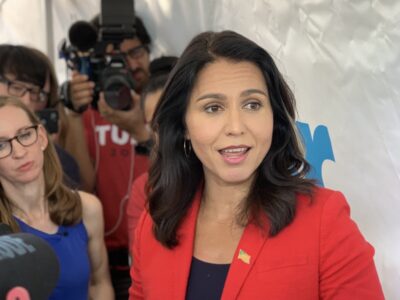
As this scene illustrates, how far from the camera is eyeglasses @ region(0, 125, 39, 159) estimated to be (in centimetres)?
164

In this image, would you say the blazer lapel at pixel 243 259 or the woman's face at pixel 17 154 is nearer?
the blazer lapel at pixel 243 259

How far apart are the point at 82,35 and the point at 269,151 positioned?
1.25m

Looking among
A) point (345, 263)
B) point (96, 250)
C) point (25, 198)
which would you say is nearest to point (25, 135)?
point (25, 198)

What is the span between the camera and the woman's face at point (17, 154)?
5.40 ft

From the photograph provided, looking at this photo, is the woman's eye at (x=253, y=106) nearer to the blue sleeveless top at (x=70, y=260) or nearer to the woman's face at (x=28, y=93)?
the blue sleeveless top at (x=70, y=260)

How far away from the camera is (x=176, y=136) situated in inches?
54.6

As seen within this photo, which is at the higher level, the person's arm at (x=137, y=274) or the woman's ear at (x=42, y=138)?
the woman's ear at (x=42, y=138)

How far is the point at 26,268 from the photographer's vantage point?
720 millimetres

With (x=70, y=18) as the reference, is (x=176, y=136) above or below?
below

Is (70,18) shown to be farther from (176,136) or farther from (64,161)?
(176,136)

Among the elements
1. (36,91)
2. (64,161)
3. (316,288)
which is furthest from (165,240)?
(36,91)

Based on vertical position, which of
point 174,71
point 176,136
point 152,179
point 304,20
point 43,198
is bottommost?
point 43,198

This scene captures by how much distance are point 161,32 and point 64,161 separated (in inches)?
28.4

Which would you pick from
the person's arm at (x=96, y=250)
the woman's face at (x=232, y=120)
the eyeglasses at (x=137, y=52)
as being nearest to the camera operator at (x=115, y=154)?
the eyeglasses at (x=137, y=52)
